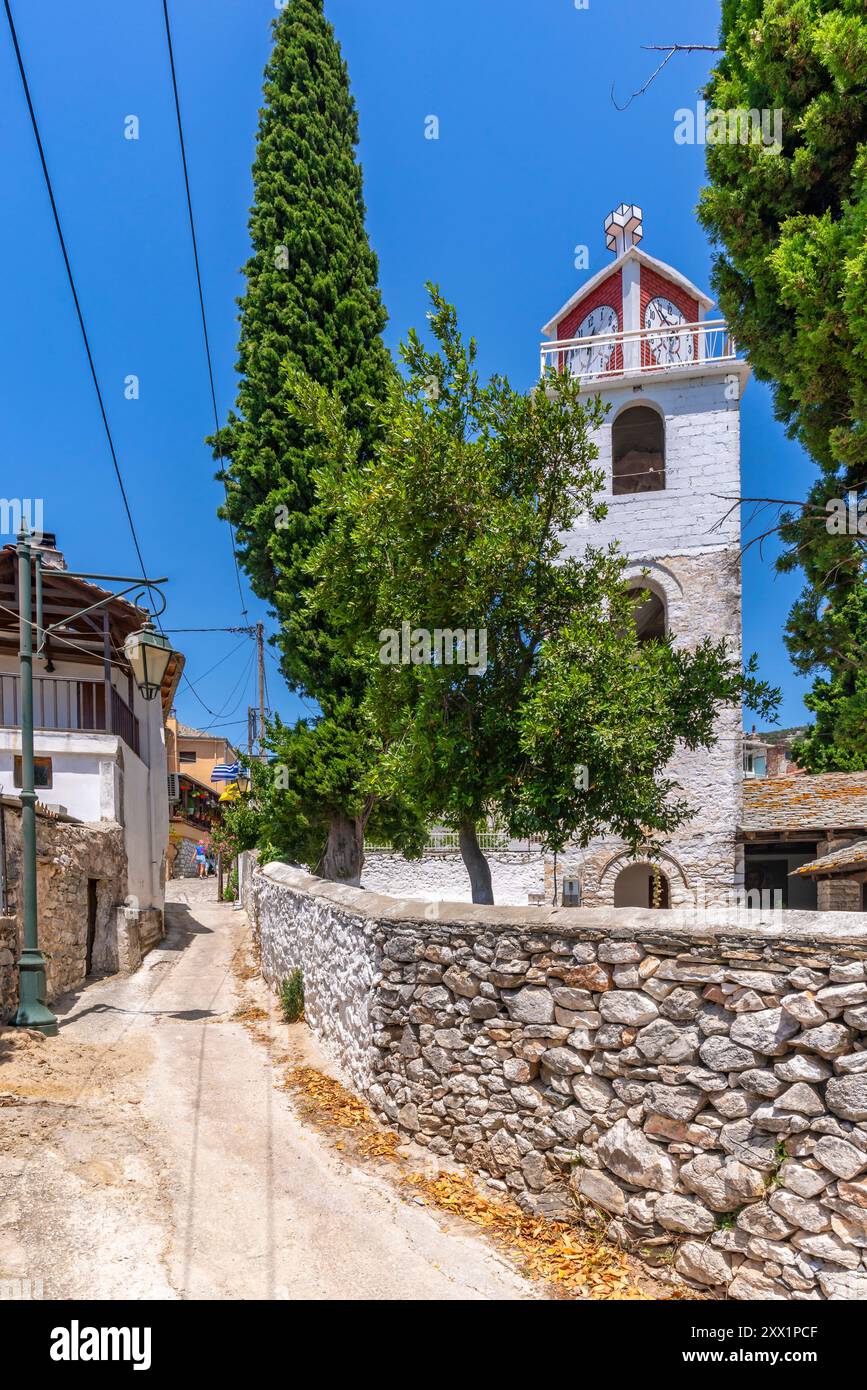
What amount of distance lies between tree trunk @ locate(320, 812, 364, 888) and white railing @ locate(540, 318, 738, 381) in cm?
1040

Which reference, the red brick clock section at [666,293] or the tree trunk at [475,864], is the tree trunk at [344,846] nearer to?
the tree trunk at [475,864]

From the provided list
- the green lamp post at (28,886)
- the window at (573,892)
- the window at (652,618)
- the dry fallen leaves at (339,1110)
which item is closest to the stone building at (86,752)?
the green lamp post at (28,886)

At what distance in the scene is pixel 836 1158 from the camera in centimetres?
356

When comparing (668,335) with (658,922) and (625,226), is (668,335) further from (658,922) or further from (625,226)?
(658,922)

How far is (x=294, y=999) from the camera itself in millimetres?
9602

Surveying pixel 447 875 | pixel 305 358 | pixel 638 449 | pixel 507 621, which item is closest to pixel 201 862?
pixel 447 875

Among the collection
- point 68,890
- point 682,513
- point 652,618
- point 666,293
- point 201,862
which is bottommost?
point 201,862

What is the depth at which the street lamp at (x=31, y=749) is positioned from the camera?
8.34m

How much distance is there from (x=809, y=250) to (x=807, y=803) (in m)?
12.2

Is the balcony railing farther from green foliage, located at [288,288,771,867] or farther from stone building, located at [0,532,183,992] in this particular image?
green foliage, located at [288,288,771,867]

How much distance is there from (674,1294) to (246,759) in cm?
1161

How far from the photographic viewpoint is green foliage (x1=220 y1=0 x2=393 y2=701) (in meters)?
12.9
